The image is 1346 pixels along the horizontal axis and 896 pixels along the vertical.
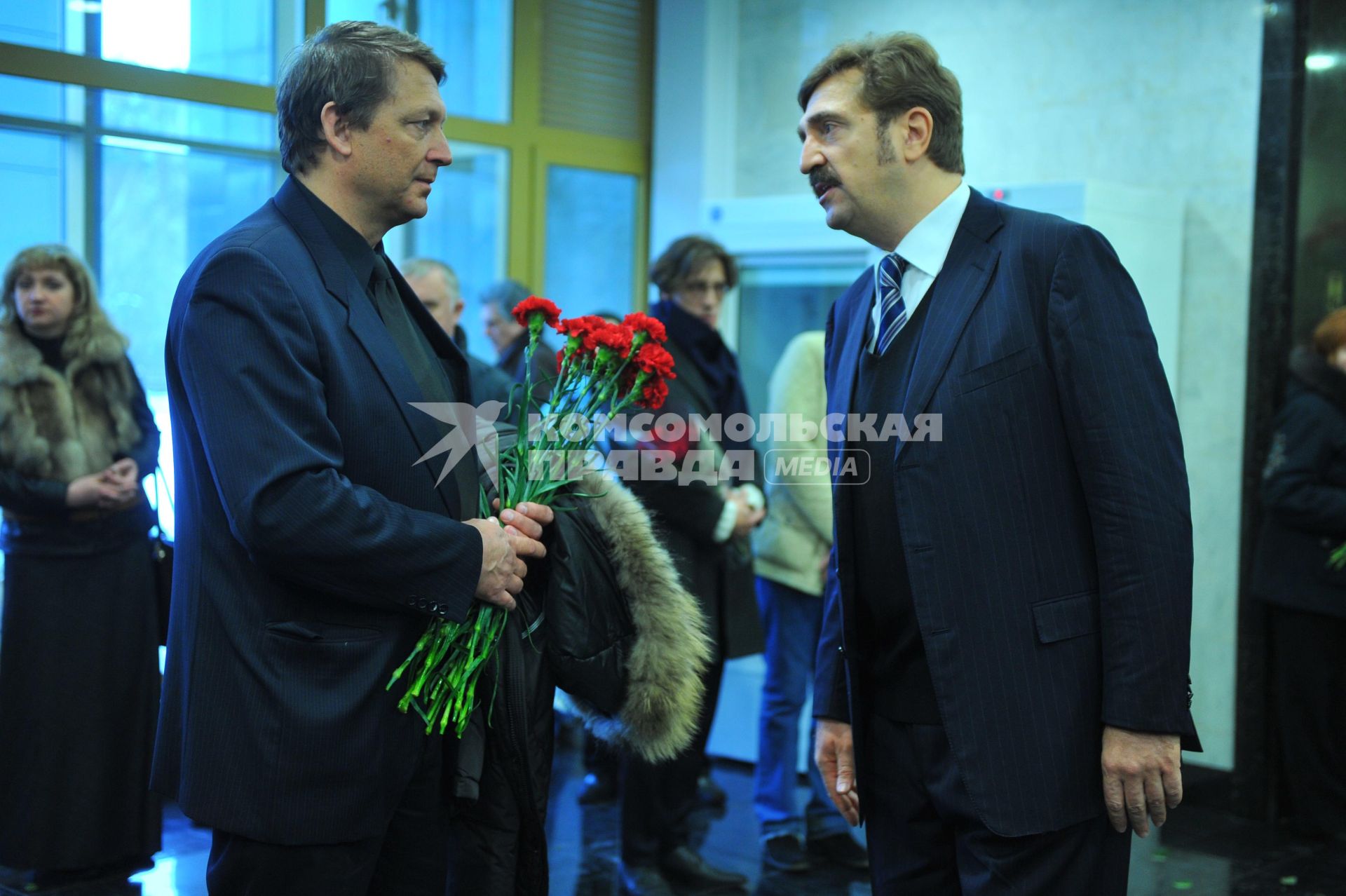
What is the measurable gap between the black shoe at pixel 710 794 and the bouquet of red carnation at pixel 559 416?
2.86 m

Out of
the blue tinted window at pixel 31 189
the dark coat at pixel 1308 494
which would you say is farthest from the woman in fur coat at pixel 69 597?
the dark coat at pixel 1308 494

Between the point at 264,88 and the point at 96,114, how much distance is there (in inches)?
26.4

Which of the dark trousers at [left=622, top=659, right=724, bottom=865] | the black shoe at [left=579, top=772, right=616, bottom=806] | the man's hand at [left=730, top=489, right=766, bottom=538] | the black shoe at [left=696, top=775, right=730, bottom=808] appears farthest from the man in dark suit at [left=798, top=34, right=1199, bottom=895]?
the black shoe at [left=579, top=772, right=616, bottom=806]

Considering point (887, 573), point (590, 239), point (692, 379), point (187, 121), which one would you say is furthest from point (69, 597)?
point (590, 239)

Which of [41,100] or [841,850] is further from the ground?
[41,100]

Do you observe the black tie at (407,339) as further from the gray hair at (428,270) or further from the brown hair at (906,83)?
the gray hair at (428,270)

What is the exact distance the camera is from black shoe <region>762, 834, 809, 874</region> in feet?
13.3

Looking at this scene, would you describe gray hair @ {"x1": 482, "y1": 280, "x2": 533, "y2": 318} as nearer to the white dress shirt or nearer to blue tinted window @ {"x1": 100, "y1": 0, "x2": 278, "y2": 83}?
blue tinted window @ {"x1": 100, "y1": 0, "x2": 278, "y2": 83}

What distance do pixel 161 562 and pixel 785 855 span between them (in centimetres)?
215

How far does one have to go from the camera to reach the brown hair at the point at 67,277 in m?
3.72

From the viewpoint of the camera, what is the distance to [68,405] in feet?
12.1

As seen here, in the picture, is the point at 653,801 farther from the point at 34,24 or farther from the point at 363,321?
the point at 34,24

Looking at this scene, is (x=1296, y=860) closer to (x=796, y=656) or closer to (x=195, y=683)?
(x=796, y=656)

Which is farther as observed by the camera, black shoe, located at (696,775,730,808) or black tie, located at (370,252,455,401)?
black shoe, located at (696,775,730,808)
